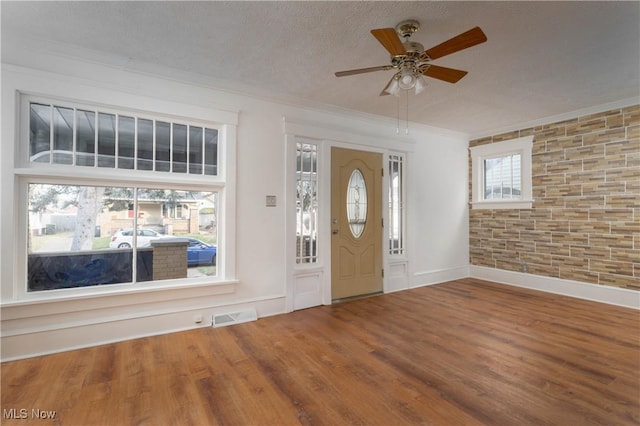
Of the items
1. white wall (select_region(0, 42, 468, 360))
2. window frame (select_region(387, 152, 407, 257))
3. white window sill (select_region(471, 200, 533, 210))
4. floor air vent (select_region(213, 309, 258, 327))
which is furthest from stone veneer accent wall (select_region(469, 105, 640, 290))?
floor air vent (select_region(213, 309, 258, 327))

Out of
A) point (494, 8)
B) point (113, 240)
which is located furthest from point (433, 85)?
point (113, 240)

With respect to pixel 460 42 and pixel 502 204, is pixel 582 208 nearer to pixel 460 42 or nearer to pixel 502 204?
pixel 502 204

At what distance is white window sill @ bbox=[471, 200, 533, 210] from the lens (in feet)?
16.0

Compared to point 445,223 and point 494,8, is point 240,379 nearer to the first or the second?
point 494,8

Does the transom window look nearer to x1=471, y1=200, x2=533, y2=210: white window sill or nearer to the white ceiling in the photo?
the white ceiling

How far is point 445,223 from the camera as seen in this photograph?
5.42 m

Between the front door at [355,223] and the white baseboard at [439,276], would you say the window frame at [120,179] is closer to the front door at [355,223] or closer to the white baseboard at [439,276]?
the front door at [355,223]

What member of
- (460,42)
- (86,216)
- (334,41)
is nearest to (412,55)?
(460,42)

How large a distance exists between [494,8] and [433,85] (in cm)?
124

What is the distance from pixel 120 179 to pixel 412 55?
290cm

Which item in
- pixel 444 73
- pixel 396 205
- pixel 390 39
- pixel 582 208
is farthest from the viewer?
pixel 396 205

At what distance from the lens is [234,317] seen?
3400 mm

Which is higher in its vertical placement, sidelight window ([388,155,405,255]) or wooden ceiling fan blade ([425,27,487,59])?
wooden ceiling fan blade ([425,27,487,59])

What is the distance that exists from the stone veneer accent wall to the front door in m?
2.45
